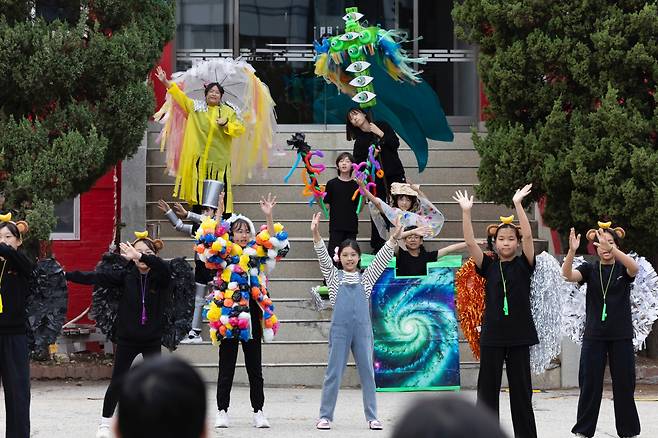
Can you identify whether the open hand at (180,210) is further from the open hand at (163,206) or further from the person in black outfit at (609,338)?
the person in black outfit at (609,338)

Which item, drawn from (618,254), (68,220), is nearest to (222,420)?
(618,254)

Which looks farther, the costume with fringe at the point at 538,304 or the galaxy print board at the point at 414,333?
the galaxy print board at the point at 414,333

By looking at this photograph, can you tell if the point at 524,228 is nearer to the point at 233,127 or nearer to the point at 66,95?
the point at 66,95

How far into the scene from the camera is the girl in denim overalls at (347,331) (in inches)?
345

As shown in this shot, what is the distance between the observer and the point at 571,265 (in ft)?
27.0

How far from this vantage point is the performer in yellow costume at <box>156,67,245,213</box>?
12.4 metres

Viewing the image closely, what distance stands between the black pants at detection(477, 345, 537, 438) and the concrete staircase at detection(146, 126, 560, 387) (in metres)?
3.14

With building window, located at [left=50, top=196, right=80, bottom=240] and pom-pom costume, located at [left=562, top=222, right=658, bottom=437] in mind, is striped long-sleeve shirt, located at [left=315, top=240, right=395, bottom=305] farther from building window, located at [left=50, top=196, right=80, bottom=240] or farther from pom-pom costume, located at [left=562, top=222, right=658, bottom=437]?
building window, located at [left=50, top=196, right=80, bottom=240]

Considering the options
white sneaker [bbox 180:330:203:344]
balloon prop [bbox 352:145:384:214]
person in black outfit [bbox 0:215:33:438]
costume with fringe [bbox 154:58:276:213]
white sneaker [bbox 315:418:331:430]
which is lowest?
white sneaker [bbox 315:418:331:430]

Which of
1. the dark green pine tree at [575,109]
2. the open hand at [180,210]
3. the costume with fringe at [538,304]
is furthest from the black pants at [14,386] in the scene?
the dark green pine tree at [575,109]

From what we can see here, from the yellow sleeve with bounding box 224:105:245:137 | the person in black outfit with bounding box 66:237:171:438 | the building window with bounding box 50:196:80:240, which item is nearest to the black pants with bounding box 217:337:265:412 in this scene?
the person in black outfit with bounding box 66:237:171:438

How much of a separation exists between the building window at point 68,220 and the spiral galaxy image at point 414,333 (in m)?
4.28

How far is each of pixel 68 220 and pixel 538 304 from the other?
6904 millimetres

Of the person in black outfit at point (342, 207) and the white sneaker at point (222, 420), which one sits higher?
the person in black outfit at point (342, 207)
